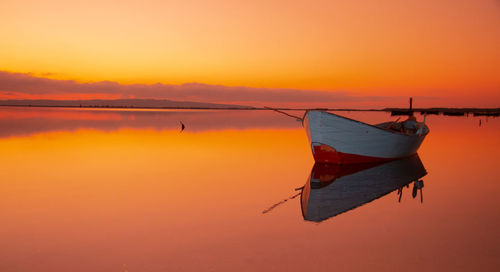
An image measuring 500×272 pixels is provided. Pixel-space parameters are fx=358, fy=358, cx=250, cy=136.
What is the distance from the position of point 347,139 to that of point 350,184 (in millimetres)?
3998

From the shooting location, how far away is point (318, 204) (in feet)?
31.2

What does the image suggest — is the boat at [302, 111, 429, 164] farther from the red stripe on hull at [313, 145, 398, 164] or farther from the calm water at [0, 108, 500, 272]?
the calm water at [0, 108, 500, 272]

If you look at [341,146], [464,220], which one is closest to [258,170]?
[341,146]

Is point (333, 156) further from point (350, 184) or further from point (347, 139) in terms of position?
point (350, 184)

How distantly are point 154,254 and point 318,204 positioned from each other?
16.1 feet

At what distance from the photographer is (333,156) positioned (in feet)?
53.7

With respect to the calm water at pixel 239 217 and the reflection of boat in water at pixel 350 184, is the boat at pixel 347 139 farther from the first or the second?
the calm water at pixel 239 217

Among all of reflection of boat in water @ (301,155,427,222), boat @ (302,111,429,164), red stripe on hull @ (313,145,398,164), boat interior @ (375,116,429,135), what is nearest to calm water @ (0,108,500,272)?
reflection of boat in water @ (301,155,427,222)

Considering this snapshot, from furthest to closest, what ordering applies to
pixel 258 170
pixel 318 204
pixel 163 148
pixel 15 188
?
pixel 163 148, pixel 258 170, pixel 15 188, pixel 318 204

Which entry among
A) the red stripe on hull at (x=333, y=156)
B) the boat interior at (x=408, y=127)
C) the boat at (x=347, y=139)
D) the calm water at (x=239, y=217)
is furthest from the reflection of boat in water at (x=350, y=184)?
the boat interior at (x=408, y=127)

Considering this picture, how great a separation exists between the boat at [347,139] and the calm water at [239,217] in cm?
114

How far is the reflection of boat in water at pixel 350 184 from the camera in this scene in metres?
9.27

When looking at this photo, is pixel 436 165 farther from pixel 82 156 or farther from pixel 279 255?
pixel 82 156

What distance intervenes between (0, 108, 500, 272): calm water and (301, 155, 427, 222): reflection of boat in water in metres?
0.05
